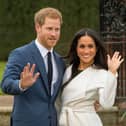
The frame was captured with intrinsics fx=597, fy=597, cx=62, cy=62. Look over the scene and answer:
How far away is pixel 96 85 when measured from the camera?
14.4 ft

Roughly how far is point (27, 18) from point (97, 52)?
13.4 metres

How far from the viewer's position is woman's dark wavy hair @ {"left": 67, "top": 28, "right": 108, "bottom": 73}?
4.50 metres

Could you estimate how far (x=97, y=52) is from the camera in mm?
4547

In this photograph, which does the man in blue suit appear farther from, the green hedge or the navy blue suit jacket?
the green hedge

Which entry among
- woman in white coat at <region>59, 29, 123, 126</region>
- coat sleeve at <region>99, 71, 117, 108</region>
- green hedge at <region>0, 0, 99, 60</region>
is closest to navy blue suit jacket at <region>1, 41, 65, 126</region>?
woman in white coat at <region>59, 29, 123, 126</region>

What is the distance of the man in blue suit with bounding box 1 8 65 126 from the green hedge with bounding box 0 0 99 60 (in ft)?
43.8

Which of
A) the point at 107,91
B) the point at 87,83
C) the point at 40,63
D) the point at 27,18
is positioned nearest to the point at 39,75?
the point at 40,63

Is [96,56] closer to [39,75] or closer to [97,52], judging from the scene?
[97,52]

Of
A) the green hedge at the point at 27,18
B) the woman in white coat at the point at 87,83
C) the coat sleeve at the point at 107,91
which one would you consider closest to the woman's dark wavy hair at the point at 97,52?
the woman in white coat at the point at 87,83

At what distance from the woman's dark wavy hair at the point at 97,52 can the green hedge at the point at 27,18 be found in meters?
13.0

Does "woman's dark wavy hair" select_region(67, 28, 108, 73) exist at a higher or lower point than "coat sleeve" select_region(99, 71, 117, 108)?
higher

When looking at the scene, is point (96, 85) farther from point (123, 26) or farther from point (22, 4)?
point (22, 4)

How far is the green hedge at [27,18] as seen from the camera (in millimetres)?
17719

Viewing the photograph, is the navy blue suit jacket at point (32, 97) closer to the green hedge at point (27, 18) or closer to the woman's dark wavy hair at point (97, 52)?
the woman's dark wavy hair at point (97, 52)
